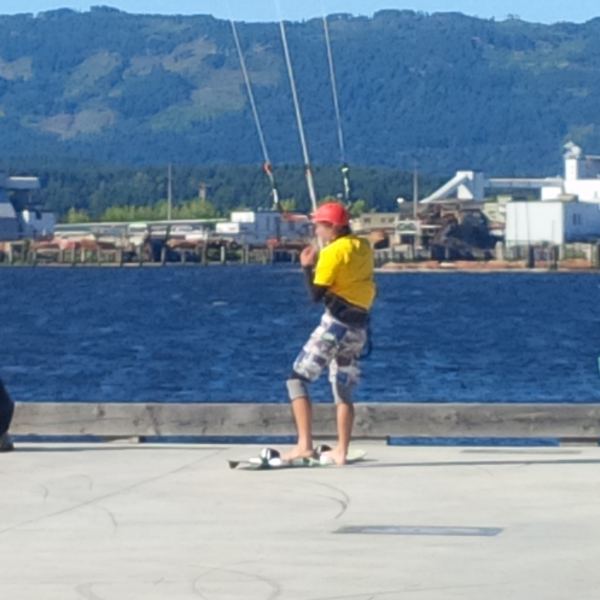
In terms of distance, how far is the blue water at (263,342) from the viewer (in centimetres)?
4400

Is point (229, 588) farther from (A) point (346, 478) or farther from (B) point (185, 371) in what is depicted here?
(B) point (185, 371)

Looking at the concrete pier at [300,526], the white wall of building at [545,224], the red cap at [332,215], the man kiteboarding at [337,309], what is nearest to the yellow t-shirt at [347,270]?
the man kiteboarding at [337,309]

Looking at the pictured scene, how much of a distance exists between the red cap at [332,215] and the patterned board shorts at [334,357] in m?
0.64

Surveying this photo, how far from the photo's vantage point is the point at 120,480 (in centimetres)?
1421

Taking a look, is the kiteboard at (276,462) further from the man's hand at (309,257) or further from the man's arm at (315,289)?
the man's hand at (309,257)

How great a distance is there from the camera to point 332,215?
14.5 metres

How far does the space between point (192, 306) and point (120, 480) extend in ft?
265

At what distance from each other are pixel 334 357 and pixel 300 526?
2.67 metres

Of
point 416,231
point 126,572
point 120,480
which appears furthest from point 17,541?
point 416,231

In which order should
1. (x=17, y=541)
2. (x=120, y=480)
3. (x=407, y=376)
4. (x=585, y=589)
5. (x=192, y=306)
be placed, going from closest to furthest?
(x=585, y=589)
(x=17, y=541)
(x=120, y=480)
(x=407, y=376)
(x=192, y=306)

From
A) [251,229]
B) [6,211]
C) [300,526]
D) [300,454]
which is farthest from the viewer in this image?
[251,229]

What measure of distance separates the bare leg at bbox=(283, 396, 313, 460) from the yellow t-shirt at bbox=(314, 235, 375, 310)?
0.76 meters

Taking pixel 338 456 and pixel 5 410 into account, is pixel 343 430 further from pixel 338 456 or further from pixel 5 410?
pixel 5 410

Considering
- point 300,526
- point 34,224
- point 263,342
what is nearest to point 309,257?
point 300,526
